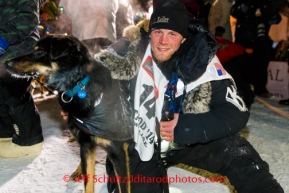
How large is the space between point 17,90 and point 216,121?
1.76m

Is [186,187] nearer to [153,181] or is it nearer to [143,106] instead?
[153,181]

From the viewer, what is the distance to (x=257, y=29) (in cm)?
470

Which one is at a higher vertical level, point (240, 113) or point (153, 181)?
point (240, 113)

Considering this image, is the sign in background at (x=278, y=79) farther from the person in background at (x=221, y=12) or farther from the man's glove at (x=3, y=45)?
Answer: the man's glove at (x=3, y=45)

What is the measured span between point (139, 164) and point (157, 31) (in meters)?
1.02

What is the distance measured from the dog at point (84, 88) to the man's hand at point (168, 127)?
26 centimetres

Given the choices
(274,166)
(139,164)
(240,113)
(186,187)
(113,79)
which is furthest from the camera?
(274,166)

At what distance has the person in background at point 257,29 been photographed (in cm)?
464

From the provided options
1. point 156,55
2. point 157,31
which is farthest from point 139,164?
point 157,31

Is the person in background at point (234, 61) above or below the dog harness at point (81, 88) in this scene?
A: below

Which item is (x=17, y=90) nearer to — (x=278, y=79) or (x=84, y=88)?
(x=84, y=88)

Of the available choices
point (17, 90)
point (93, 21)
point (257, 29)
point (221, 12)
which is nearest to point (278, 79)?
point (257, 29)

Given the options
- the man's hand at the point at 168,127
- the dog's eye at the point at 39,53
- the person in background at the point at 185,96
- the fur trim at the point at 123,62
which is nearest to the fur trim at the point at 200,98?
the person in background at the point at 185,96

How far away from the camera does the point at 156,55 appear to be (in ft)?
6.55
